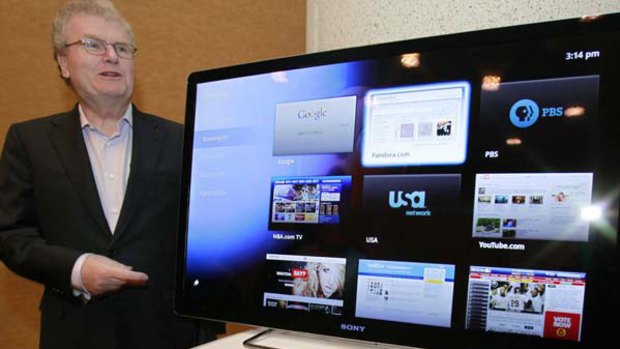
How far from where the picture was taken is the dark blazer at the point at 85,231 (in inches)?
53.8

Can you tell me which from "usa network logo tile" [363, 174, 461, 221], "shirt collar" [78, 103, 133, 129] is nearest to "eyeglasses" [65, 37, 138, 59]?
"shirt collar" [78, 103, 133, 129]

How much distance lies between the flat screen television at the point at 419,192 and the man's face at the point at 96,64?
670 mm

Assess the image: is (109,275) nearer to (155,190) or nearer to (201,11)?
(155,190)

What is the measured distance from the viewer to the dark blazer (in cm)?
137

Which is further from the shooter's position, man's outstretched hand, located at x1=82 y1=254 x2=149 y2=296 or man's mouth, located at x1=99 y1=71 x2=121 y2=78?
man's mouth, located at x1=99 y1=71 x2=121 y2=78

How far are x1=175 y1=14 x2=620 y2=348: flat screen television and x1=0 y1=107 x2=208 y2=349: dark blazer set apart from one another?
50cm

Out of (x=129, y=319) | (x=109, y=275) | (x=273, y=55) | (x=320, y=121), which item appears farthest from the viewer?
(x=273, y=55)

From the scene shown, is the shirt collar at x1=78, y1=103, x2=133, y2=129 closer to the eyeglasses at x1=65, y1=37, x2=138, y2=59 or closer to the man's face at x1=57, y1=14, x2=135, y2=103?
the man's face at x1=57, y1=14, x2=135, y2=103

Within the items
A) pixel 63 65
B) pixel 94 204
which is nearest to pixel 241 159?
pixel 94 204

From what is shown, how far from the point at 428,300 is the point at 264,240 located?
0.31 metres

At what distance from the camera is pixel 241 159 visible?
2.97ft

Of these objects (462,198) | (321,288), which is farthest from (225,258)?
(462,198)

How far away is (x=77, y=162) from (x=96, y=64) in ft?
1.03

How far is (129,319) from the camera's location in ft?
4.52
